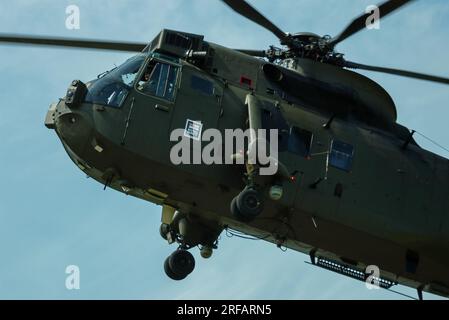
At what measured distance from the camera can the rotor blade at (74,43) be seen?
1717cm

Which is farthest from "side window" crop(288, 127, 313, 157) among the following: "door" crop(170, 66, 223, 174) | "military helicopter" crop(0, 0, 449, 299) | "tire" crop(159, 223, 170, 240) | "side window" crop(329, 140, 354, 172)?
"tire" crop(159, 223, 170, 240)

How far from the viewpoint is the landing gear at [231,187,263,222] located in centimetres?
1600

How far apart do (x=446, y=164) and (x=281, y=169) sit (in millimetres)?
4535

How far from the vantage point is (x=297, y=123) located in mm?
17859

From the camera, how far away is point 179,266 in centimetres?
1781

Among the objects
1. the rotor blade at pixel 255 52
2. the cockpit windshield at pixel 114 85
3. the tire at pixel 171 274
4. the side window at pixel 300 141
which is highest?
the rotor blade at pixel 255 52

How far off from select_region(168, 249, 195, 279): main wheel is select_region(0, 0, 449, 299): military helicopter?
1.1 inches

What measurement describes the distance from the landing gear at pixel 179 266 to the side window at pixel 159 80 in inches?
Result: 123

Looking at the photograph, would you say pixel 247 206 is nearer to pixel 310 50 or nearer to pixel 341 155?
pixel 341 155

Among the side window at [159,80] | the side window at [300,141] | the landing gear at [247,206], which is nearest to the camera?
the landing gear at [247,206]

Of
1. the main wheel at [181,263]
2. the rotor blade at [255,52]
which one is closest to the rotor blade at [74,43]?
the rotor blade at [255,52]

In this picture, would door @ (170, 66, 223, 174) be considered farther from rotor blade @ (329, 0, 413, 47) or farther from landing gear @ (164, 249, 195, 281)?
rotor blade @ (329, 0, 413, 47)

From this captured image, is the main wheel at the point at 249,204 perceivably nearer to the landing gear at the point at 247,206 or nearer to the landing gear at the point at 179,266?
the landing gear at the point at 247,206
